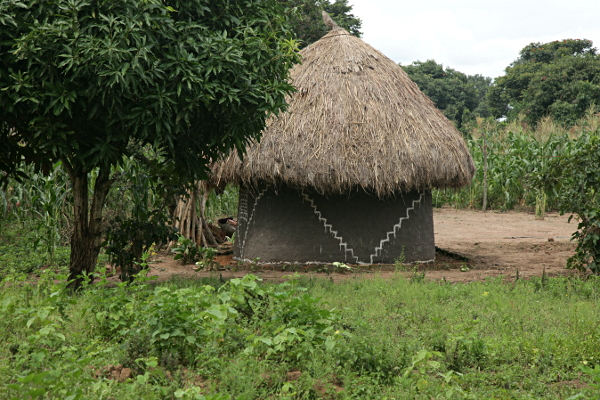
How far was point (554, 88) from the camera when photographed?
78.9 ft

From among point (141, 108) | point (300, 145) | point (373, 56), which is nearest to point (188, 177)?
point (141, 108)

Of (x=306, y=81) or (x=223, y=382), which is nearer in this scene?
(x=223, y=382)

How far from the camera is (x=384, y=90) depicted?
7852mm

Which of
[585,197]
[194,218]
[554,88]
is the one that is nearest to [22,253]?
[194,218]

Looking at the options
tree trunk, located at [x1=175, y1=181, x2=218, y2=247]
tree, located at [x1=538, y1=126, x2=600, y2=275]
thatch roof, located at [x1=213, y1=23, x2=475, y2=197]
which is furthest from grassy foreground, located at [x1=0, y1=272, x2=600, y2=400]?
tree trunk, located at [x1=175, y1=181, x2=218, y2=247]

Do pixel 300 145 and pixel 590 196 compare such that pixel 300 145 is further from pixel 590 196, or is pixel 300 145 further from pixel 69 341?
pixel 69 341

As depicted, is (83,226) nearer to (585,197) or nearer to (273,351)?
(273,351)

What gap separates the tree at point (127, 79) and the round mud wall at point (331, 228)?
7.74 feet

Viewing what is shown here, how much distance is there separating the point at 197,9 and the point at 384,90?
3724 millimetres

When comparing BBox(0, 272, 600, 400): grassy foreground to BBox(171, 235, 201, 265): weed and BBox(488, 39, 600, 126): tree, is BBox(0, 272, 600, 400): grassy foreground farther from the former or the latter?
BBox(488, 39, 600, 126): tree

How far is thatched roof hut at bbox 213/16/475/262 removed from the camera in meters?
7.14

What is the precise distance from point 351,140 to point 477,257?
3.12 metres

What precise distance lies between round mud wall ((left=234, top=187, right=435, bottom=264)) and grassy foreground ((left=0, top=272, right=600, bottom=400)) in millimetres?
2968

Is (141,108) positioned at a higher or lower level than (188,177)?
higher
